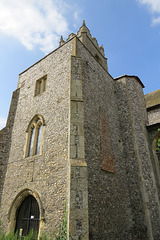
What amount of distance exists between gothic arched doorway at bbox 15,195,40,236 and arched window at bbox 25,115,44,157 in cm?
211

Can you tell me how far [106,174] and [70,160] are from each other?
2.53 meters

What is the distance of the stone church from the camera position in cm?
598

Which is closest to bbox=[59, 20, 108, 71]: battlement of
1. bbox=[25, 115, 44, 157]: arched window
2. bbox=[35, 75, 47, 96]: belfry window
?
bbox=[35, 75, 47, 96]: belfry window

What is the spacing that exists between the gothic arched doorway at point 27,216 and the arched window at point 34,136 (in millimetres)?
2108

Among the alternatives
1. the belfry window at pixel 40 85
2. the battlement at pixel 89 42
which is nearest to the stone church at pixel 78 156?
the belfry window at pixel 40 85

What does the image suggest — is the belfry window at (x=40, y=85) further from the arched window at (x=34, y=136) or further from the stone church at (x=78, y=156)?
the arched window at (x=34, y=136)

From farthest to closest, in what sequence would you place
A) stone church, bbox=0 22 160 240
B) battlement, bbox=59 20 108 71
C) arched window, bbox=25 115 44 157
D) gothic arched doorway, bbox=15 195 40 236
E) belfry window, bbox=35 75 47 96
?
battlement, bbox=59 20 108 71, belfry window, bbox=35 75 47 96, arched window, bbox=25 115 44 157, gothic arched doorway, bbox=15 195 40 236, stone church, bbox=0 22 160 240

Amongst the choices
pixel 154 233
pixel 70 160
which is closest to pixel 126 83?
pixel 70 160

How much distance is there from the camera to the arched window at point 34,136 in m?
8.24

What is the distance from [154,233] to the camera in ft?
24.4

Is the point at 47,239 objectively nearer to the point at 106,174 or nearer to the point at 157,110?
the point at 106,174

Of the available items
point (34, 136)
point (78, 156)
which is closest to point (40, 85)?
point (34, 136)

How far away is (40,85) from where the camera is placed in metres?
10.6

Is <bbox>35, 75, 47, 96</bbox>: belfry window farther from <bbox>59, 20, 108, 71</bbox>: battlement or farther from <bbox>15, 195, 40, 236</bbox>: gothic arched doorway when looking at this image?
<bbox>59, 20, 108, 71</bbox>: battlement
